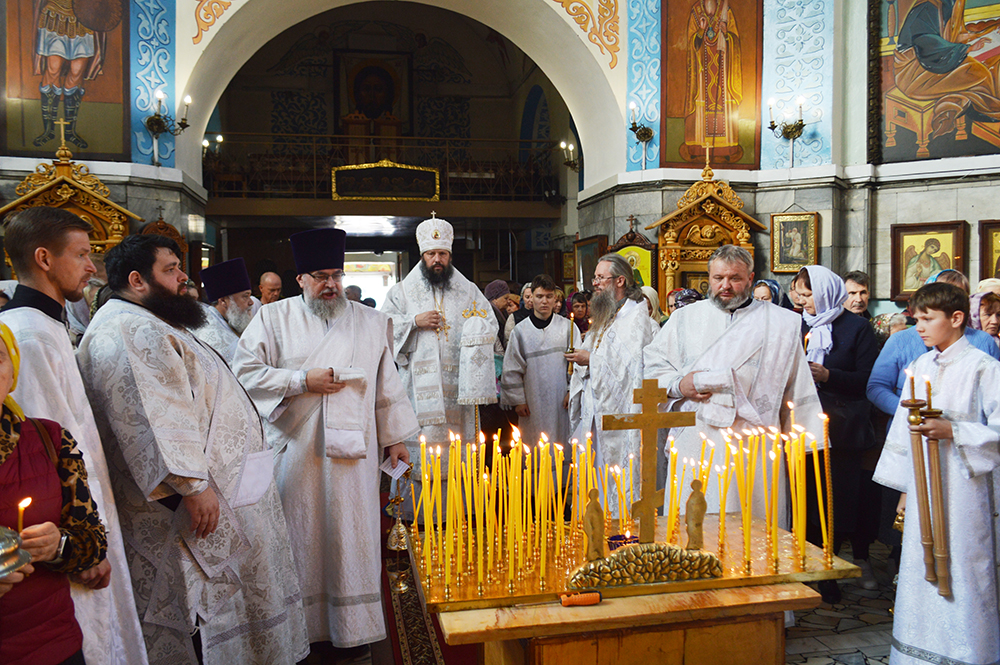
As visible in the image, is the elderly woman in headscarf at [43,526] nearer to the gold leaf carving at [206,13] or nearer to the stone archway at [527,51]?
the stone archway at [527,51]

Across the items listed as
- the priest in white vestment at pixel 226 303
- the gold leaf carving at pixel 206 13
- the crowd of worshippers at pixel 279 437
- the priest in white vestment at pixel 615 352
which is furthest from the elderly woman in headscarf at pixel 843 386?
the gold leaf carving at pixel 206 13

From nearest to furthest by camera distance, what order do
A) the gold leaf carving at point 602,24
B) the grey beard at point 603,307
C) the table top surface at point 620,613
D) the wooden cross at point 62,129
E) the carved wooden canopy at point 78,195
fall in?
the table top surface at point 620,613
the grey beard at point 603,307
the carved wooden canopy at point 78,195
the wooden cross at point 62,129
the gold leaf carving at point 602,24

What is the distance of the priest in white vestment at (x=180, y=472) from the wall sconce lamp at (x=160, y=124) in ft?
20.6

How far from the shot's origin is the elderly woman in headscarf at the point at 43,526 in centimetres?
160

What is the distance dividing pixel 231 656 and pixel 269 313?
144 cm

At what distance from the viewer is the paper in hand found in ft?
10.4

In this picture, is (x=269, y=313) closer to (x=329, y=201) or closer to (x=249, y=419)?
(x=249, y=419)

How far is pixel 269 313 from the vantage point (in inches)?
127

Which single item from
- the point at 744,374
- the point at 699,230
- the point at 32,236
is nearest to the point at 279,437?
the point at 32,236

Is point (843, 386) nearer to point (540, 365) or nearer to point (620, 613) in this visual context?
point (540, 365)

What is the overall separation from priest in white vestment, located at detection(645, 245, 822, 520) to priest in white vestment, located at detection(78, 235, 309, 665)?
1844mm

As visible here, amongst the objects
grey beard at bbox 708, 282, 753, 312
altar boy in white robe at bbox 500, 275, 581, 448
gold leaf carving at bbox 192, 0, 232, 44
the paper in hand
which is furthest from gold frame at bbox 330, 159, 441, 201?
grey beard at bbox 708, 282, 753, 312

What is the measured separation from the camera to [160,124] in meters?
7.81

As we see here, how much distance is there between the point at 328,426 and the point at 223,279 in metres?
1.69
